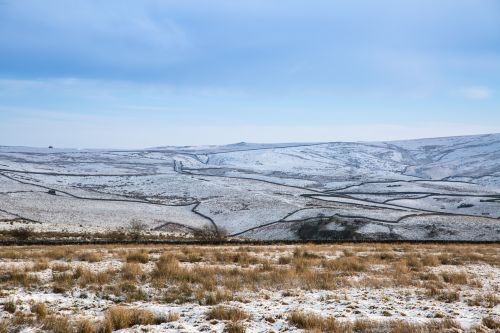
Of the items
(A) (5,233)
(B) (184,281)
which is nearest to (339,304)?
(B) (184,281)

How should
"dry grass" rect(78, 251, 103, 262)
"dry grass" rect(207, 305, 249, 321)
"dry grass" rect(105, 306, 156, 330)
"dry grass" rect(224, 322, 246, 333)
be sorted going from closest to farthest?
"dry grass" rect(224, 322, 246, 333) < "dry grass" rect(105, 306, 156, 330) < "dry grass" rect(207, 305, 249, 321) < "dry grass" rect(78, 251, 103, 262)

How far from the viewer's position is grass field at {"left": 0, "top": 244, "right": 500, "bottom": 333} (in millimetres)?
8344

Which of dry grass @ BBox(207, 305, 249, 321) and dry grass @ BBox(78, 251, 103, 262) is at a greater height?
dry grass @ BBox(207, 305, 249, 321)

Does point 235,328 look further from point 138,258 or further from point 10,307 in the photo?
point 138,258

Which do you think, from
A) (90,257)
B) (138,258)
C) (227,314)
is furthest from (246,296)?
(90,257)

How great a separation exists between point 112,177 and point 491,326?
461ft

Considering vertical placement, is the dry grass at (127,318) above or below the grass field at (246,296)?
above

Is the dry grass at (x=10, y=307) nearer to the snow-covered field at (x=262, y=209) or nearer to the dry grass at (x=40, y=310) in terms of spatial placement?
the dry grass at (x=40, y=310)

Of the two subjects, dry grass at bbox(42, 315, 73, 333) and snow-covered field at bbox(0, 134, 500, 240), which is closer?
dry grass at bbox(42, 315, 73, 333)

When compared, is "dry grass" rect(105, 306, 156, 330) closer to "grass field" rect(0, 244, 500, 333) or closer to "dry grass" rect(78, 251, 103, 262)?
"grass field" rect(0, 244, 500, 333)

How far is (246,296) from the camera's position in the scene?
11.1m

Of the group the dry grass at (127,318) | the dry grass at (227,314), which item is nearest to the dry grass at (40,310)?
the dry grass at (127,318)

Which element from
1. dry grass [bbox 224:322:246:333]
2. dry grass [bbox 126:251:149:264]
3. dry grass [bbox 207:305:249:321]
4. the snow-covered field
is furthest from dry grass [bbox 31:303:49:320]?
the snow-covered field

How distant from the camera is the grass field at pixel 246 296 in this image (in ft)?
27.4
